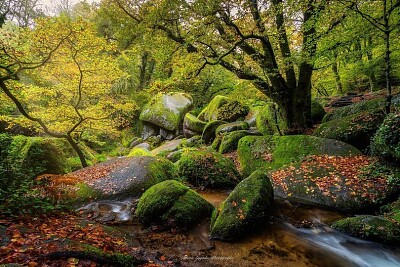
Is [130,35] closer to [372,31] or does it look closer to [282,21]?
[282,21]

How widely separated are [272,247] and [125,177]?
15.4ft

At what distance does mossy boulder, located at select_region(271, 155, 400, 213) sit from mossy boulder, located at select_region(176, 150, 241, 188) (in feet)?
4.61

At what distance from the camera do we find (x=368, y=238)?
4531 millimetres

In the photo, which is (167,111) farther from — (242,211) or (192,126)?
(242,211)

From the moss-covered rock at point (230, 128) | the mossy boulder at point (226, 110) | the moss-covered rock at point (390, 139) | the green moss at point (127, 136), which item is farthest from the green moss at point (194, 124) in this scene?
the moss-covered rock at point (390, 139)

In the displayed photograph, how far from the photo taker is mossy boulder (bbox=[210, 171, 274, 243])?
4.58 meters

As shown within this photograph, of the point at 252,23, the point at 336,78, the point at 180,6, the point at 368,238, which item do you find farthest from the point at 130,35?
the point at 336,78

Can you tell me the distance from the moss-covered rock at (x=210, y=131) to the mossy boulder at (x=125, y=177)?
5.81 m

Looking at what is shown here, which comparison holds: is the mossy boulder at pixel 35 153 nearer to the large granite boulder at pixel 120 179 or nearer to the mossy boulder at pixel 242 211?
the large granite boulder at pixel 120 179

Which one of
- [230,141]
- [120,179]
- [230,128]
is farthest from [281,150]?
[120,179]

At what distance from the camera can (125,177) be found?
7.26m

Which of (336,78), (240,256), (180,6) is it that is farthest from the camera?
(336,78)

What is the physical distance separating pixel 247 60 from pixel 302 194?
609cm

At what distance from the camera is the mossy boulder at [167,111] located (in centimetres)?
1753
